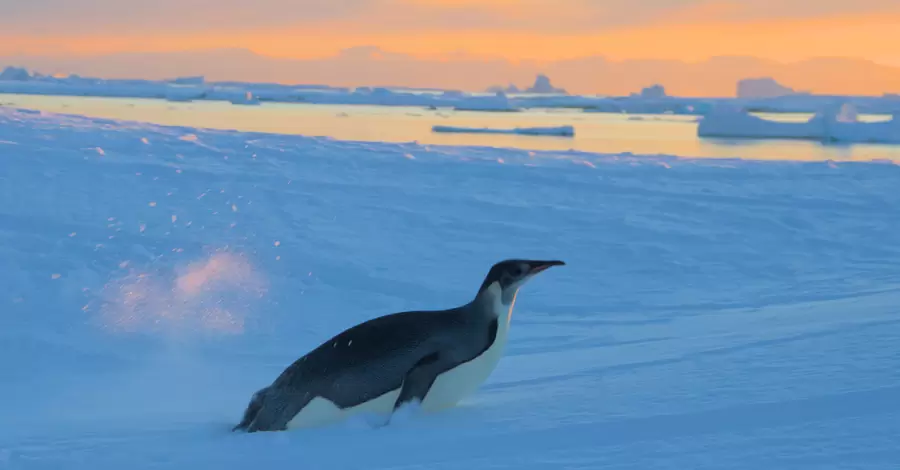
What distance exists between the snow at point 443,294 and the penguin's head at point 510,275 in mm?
328

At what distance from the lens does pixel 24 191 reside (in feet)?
20.5

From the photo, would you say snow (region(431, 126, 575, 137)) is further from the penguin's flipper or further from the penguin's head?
→ the penguin's flipper

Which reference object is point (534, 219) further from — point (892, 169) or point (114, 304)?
point (892, 169)

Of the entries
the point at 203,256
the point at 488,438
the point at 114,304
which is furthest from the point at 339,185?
the point at 488,438

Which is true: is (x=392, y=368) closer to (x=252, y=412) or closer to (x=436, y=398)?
(x=436, y=398)

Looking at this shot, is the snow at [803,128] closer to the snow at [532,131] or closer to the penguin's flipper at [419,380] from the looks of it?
the snow at [532,131]

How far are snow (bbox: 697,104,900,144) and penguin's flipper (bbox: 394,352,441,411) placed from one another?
69.1 ft

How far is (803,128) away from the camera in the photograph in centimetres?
2289

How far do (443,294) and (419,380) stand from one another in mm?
2798

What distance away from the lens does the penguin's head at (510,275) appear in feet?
9.72

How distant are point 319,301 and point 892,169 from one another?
27.2ft

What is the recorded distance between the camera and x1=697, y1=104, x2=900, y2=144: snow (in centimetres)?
2159

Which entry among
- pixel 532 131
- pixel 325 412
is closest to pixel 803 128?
pixel 532 131

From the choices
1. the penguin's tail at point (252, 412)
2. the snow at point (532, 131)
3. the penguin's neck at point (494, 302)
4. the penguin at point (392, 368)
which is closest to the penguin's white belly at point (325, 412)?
the penguin at point (392, 368)
